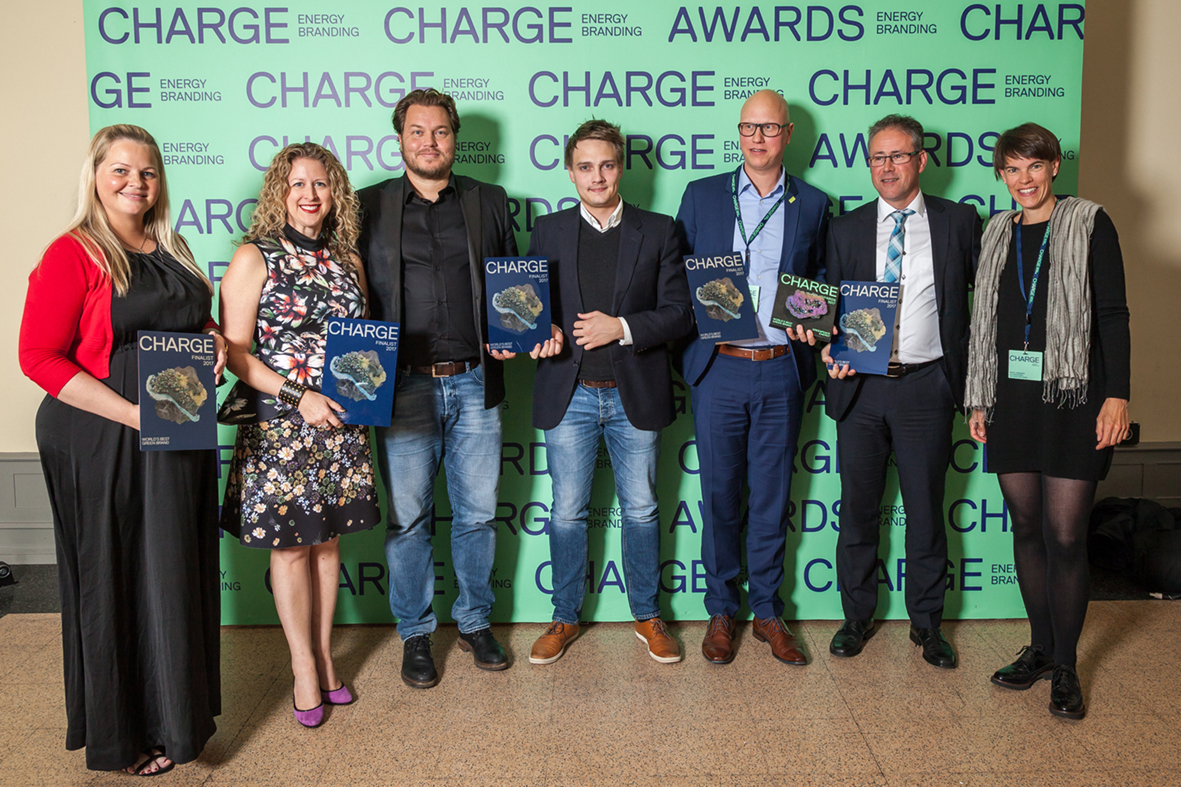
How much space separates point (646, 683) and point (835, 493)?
1.17 meters

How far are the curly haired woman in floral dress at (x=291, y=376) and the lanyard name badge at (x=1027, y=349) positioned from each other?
2.09 meters

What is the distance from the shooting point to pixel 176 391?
2.00 m

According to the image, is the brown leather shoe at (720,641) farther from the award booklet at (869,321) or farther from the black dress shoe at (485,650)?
the award booklet at (869,321)

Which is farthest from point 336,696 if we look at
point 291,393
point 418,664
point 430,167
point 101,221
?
point 430,167

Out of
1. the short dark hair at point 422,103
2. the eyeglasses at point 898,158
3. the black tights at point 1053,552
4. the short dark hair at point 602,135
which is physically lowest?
the black tights at point 1053,552

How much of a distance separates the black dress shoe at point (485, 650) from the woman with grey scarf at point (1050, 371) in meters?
1.77

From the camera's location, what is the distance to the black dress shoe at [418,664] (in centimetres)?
277

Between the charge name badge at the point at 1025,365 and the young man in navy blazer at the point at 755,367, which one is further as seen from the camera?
the young man in navy blazer at the point at 755,367

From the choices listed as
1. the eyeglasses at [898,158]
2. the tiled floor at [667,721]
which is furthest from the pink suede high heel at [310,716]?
the eyeglasses at [898,158]

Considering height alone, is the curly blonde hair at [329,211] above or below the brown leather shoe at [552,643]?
above

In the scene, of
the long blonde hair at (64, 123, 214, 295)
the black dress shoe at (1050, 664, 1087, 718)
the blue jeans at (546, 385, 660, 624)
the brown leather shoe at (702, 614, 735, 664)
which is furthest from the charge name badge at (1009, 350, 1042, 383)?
the long blonde hair at (64, 123, 214, 295)

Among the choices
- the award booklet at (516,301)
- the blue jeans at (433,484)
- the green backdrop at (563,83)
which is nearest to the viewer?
the award booklet at (516,301)

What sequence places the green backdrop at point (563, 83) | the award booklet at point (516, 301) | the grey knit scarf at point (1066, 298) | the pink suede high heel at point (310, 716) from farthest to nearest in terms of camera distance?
the green backdrop at point (563, 83), the award booklet at point (516, 301), the pink suede high heel at point (310, 716), the grey knit scarf at point (1066, 298)

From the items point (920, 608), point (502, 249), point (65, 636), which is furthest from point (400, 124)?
point (920, 608)
